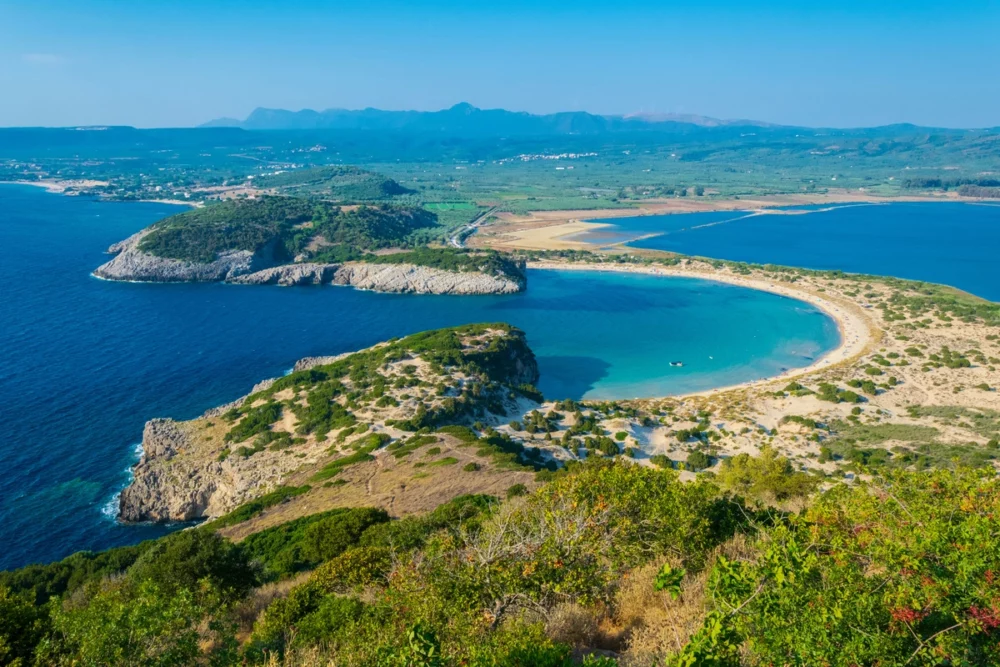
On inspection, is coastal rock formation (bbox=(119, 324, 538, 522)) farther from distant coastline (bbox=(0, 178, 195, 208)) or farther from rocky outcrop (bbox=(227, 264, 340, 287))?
distant coastline (bbox=(0, 178, 195, 208))

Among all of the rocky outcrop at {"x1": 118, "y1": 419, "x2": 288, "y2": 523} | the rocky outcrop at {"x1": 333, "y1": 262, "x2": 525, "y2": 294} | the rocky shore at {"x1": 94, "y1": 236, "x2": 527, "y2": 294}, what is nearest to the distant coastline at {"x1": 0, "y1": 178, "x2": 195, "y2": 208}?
the rocky shore at {"x1": 94, "y1": 236, "x2": 527, "y2": 294}

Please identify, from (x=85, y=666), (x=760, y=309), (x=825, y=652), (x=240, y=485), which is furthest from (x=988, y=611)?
(x=760, y=309)

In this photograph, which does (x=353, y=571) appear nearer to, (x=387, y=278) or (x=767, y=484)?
(x=767, y=484)

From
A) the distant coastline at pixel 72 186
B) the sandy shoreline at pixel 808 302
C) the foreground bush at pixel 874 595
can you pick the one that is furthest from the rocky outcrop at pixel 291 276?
the foreground bush at pixel 874 595

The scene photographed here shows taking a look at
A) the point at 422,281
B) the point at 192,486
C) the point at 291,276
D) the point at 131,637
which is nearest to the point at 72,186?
the point at 291,276

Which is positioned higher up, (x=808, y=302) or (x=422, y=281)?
(x=422, y=281)

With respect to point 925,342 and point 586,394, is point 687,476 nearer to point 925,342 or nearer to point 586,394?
point 586,394

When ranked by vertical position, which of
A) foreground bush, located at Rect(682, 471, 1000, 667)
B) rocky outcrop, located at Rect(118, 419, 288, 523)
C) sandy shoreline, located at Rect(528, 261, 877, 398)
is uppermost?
foreground bush, located at Rect(682, 471, 1000, 667)
